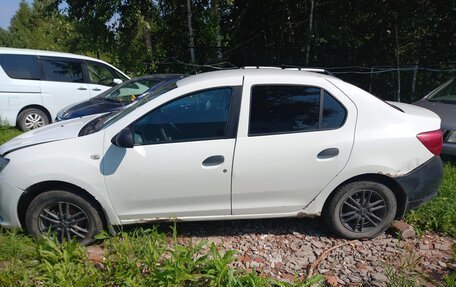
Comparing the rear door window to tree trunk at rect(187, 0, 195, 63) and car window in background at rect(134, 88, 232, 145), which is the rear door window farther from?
tree trunk at rect(187, 0, 195, 63)

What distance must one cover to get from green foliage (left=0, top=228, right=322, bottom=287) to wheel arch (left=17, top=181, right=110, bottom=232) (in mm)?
265

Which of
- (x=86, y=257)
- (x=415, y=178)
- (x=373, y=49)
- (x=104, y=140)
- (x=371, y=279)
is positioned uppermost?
(x=373, y=49)

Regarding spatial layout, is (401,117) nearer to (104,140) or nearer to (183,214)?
(183,214)

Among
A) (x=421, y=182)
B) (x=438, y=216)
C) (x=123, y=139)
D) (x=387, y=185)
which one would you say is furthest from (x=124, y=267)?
(x=438, y=216)

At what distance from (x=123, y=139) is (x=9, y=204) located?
3.87 ft

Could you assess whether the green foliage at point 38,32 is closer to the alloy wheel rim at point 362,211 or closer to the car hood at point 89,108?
the car hood at point 89,108

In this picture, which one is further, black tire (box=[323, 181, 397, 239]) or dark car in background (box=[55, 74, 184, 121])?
dark car in background (box=[55, 74, 184, 121])

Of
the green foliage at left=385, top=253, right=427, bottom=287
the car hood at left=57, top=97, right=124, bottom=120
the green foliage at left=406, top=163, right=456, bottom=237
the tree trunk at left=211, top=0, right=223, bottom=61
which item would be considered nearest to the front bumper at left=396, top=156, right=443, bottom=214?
the green foliage at left=406, top=163, right=456, bottom=237

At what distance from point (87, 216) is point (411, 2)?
1072 centimetres

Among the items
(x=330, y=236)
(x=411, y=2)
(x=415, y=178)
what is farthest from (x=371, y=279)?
(x=411, y=2)

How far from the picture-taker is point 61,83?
356 inches

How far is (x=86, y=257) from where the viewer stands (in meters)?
3.17

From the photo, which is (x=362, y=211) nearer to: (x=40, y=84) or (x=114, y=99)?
(x=114, y=99)

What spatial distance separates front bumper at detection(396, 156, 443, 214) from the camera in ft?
12.0
